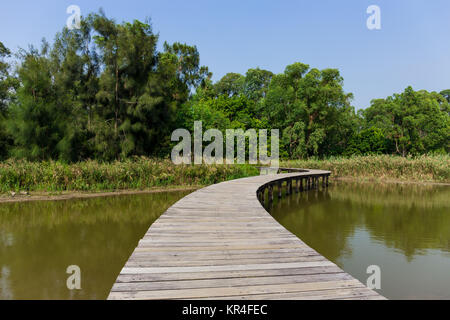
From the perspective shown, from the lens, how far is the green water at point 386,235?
412 cm

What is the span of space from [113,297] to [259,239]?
7.16 ft

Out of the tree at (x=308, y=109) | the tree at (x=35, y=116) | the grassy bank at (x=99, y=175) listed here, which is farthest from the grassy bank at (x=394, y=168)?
the tree at (x=35, y=116)

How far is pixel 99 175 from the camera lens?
1226 centimetres

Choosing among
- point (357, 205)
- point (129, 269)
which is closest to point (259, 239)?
point (129, 269)

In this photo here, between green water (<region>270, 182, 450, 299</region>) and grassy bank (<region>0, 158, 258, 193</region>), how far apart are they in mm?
4946

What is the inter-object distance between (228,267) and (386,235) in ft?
17.0

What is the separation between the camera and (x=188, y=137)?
2433 cm

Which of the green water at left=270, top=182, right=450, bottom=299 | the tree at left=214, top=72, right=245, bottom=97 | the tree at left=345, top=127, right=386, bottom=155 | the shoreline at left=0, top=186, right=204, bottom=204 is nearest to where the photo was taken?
the green water at left=270, top=182, right=450, bottom=299

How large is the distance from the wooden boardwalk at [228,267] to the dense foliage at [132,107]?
15.9 m

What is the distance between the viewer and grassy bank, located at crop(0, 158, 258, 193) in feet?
37.0

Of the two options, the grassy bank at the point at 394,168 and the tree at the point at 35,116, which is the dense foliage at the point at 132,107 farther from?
the grassy bank at the point at 394,168

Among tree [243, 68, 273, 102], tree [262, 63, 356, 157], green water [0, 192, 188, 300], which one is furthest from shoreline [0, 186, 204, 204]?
tree [243, 68, 273, 102]

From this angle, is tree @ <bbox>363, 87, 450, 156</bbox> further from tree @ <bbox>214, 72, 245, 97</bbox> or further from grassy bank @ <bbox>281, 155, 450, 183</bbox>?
tree @ <bbox>214, 72, 245, 97</bbox>
